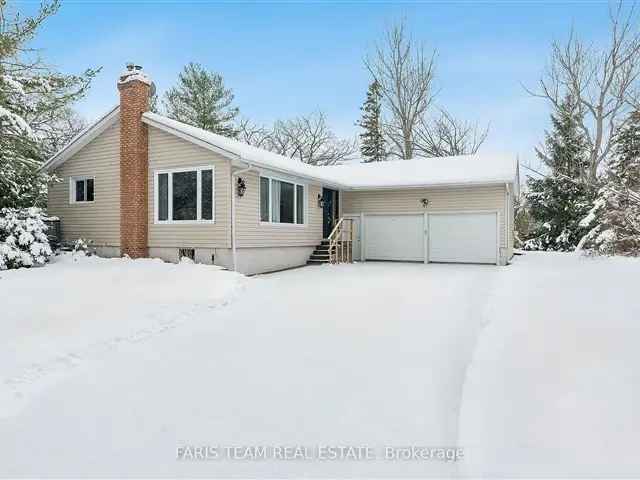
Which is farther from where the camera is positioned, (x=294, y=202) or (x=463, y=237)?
(x=463, y=237)

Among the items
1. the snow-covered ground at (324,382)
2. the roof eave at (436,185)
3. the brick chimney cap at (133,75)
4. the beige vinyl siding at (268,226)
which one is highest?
the brick chimney cap at (133,75)

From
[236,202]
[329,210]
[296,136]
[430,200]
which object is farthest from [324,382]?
[296,136]

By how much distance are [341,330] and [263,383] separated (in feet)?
6.16

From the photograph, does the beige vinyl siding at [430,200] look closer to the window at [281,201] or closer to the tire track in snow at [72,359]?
the window at [281,201]

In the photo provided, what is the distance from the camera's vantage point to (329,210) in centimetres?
1638

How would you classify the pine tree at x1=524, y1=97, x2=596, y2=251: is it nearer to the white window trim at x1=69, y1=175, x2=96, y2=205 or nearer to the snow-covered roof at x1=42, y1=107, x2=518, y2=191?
the snow-covered roof at x1=42, y1=107, x2=518, y2=191

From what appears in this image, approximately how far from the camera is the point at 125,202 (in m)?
12.0

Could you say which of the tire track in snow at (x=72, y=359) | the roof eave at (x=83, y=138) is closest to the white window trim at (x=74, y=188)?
the roof eave at (x=83, y=138)

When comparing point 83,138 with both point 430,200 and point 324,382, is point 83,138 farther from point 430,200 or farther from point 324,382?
point 324,382

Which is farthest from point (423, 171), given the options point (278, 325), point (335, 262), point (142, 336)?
point (142, 336)

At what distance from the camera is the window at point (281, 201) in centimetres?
1237

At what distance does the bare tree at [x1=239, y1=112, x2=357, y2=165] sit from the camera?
32594 millimetres

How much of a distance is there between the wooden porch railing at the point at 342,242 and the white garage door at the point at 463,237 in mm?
2731

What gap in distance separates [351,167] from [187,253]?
9.99m
